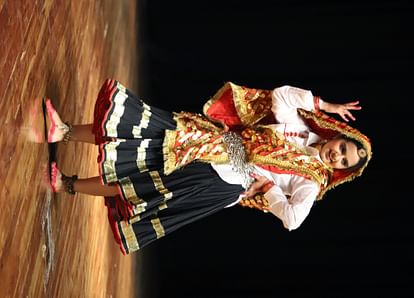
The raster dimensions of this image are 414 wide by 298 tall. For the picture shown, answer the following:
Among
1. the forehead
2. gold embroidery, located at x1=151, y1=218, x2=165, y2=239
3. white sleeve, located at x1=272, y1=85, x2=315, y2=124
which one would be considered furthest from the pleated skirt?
the forehead

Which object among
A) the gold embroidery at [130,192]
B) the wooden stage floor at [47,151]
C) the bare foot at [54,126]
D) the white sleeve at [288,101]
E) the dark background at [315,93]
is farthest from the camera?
the dark background at [315,93]

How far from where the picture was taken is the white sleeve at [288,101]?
98.7 inches

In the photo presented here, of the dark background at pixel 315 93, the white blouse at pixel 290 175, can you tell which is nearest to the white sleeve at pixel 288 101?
the white blouse at pixel 290 175

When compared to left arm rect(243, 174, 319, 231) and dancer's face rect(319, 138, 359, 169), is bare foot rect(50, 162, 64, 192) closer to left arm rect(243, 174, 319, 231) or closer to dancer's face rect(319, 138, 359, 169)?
left arm rect(243, 174, 319, 231)

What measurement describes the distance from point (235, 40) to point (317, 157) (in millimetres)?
2057

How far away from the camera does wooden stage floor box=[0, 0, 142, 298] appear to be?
187 centimetres

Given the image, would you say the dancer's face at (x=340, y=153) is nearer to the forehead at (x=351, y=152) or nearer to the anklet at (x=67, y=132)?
the forehead at (x=351, y=152)

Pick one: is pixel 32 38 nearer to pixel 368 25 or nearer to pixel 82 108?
pixel 82 108

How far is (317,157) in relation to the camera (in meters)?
2.55

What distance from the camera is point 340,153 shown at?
256 cm

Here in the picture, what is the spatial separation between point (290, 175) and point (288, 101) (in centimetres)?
25

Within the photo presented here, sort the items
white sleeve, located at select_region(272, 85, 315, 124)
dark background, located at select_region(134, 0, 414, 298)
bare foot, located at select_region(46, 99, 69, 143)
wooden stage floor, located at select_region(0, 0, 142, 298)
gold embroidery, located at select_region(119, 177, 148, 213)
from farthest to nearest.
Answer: dark background, located at select_region(134, 0, 414, 298), white sleeve, located at select_region(272, 85, 315, 124), gold embroidery, located at select_region(119, 177, 148, 213), bare foot, located at select_region(46, 99, 69, 143), wooden stage floor, located at select_region(0, 0, 142, 298)

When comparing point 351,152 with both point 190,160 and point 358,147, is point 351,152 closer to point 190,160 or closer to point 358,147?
point 358,147

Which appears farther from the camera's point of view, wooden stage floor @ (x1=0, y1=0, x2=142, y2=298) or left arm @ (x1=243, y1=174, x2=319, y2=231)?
left arm @ (x1=243, y1=174, x2=319, y2=231)
